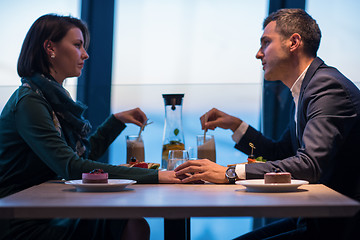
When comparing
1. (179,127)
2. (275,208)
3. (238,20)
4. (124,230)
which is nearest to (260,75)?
(238,20)

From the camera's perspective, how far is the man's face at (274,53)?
218cm

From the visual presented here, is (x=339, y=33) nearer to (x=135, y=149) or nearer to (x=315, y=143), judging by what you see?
(x=135, y=149)

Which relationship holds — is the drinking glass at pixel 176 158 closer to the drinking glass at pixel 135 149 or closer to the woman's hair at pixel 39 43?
the drinking glass at pixel 135 149

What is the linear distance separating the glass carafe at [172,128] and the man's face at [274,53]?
47 centimetres

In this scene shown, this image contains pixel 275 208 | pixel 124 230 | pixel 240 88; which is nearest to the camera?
pixel 275 208

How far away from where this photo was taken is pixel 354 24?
3.31 metres

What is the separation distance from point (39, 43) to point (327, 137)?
133 cm

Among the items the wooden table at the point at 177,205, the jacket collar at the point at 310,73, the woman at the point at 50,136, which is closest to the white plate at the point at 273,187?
the wooden table at the point at 177,205

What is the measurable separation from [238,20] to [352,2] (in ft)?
2.76

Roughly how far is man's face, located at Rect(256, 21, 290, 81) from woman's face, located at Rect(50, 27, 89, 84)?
92 cm

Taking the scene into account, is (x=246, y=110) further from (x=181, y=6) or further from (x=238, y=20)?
(x=181, y=6)

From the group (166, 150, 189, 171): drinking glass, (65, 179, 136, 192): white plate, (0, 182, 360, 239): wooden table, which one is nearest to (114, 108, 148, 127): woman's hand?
Result: (166, 150, 189, 171): drinking glass

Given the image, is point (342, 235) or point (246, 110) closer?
point (342, 235)

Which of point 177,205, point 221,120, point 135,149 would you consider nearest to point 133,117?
point 135,149
